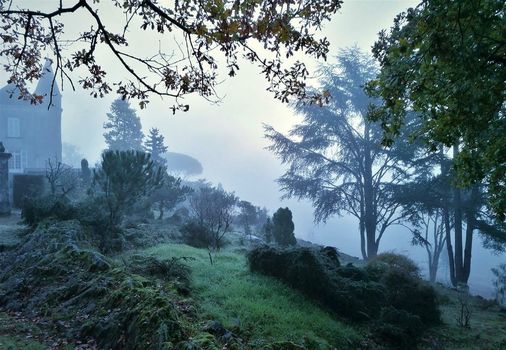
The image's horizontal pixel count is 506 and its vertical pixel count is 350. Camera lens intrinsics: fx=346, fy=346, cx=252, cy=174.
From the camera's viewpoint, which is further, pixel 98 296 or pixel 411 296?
pixel 411 296

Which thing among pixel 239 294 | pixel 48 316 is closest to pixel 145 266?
pixel 239 294

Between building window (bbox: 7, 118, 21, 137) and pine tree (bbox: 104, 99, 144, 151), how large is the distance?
10.6 metres


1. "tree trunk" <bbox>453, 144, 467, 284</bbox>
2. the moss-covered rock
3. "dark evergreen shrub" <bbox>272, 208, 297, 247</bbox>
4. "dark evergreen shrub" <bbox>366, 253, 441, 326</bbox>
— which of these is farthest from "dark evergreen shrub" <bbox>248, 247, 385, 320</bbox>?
"tree trunk" <bbox>453, 144, 467, 284</bbox>

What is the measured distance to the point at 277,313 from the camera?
7.27 metres

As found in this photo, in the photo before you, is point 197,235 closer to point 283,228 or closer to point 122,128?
point 283,228

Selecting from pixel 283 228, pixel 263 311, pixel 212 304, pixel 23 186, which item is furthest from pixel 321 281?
pixel 23 186

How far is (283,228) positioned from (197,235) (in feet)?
16.4

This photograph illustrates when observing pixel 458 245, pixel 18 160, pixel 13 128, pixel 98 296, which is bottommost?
pixel 458 245

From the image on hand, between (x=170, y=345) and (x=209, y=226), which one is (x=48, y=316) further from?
(x=209, y=226)

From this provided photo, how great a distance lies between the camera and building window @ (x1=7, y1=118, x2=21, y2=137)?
43781 mm

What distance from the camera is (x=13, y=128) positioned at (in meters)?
44.1

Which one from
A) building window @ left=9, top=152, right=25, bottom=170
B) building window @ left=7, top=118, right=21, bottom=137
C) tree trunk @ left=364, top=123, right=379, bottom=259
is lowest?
tree trunk @ left=364, top=123, right=379, bottom=259

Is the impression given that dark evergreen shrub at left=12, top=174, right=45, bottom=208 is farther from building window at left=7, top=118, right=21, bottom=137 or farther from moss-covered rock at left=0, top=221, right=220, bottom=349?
building window at left=7, top=118, right=21, bottom=137

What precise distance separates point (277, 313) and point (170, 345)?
373cm
